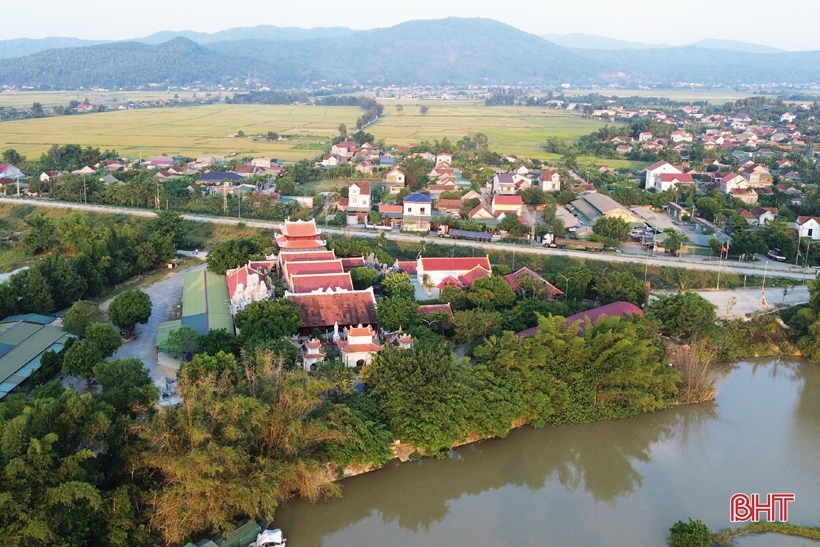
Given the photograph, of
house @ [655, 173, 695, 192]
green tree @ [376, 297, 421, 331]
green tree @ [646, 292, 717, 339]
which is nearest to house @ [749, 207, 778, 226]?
house @ [655, 173, 695, 192]

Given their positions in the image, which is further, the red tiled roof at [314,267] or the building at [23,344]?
the red tiled roof at [314,267]

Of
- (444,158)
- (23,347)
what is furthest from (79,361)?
(444,158)

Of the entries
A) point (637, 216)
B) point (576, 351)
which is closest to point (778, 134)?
point (637, 216)

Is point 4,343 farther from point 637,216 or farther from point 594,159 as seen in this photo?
point 594,159

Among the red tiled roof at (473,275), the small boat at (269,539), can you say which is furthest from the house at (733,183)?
the small boat at (269,539)

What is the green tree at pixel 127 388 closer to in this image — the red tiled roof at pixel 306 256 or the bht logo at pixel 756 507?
the red tiled roof at pixel 306 256

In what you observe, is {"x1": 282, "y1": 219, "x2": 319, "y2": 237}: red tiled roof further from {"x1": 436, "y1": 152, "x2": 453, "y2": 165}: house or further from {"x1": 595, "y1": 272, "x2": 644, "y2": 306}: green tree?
{"x1": 436, "y1": 152, "x2": 453, "y2": 165}: house
